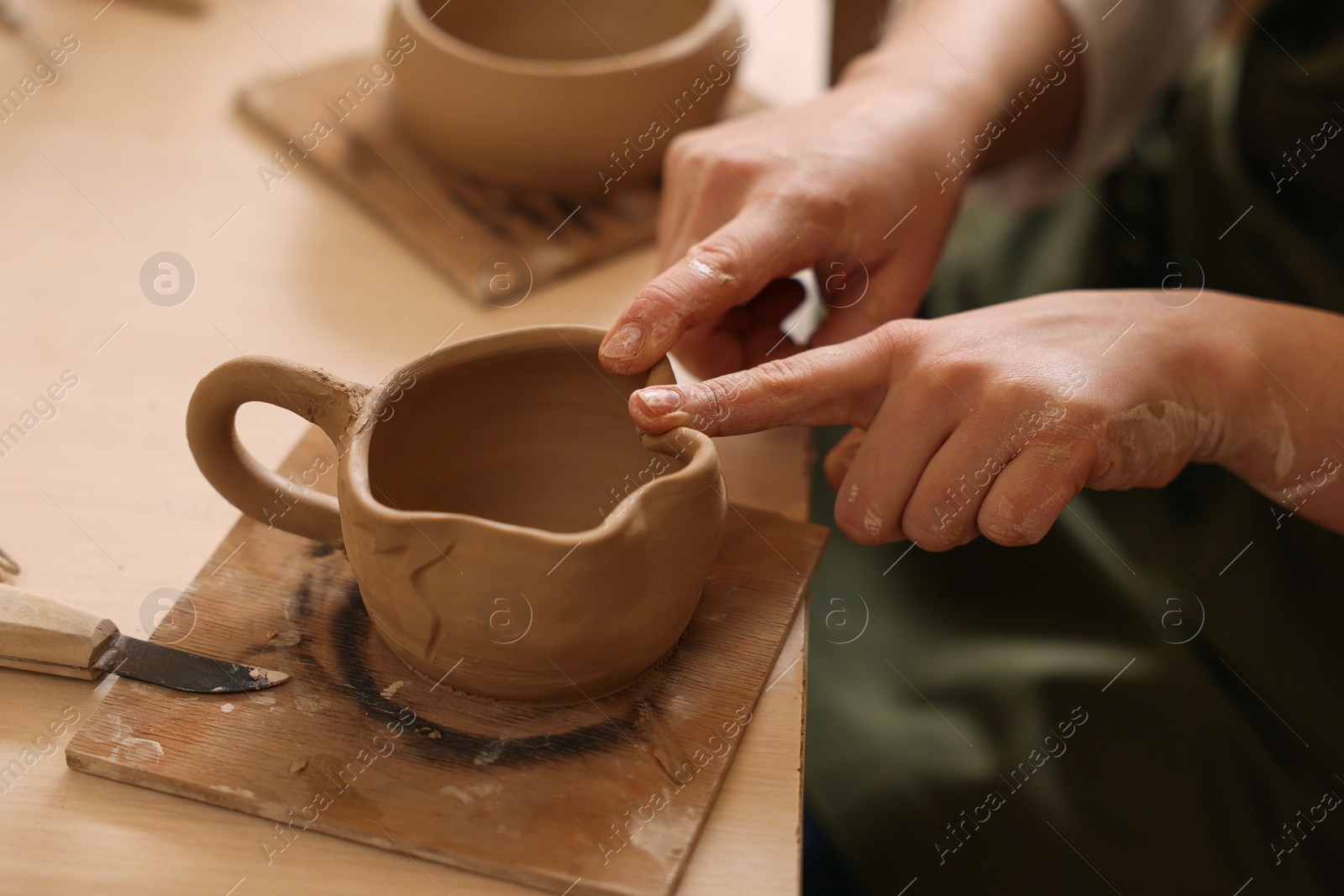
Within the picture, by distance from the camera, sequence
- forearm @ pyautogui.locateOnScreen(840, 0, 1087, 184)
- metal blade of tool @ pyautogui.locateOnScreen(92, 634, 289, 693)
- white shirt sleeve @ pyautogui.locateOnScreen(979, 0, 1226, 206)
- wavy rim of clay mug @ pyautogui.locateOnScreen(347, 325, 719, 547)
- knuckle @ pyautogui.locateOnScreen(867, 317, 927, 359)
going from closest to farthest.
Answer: wavy rim of clay mug @ pyautogui.locateOnScreen(347, 325, 719, 547), metal blade of tool @ pyautogui.locateOnScreen(92, 634, 289, 693), knuckle @ pyautogui.locateOnScreen(867, 317, 927, 359), forearm @ pyautogui.locateOnScreen(840, 0, 1087, 184), white shirt sleeve @ pyautogui.locateOnScreen(979, 0, 1226, 206)

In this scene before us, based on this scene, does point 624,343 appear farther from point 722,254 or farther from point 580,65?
point 580,65

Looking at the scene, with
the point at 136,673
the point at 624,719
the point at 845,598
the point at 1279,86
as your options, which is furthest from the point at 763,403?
the point at 1279,86

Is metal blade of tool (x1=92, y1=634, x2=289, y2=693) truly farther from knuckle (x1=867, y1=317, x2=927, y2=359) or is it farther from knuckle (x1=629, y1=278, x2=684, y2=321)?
knuckle (x1=867, y1=317, x2=927, y2=359)

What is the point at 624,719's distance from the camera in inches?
31.5

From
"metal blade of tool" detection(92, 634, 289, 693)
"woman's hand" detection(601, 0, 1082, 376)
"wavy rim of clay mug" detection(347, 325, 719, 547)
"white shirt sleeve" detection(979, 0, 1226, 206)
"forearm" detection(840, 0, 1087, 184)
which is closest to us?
"wavy rim of clay mug" detection(347, 325, 719, 547)

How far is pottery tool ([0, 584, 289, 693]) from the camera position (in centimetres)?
79

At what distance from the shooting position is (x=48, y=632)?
786mm

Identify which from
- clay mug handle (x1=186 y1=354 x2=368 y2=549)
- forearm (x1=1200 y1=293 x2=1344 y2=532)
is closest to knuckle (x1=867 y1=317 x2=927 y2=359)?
forearm (x1=1200 y1=293 x2=1344 y2=532)

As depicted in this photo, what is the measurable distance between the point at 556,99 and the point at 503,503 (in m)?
0.58

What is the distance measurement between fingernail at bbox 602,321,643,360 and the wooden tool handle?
45cm

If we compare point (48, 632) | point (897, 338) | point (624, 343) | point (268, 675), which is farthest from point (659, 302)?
point (48, 632)

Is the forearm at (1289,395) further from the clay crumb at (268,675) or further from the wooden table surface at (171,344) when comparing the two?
the clay crumb at (268,675)

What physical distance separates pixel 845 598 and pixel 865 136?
52cm

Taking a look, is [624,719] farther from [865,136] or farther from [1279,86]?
[1279,86]
